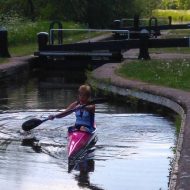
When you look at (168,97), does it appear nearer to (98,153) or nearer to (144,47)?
(98,153)

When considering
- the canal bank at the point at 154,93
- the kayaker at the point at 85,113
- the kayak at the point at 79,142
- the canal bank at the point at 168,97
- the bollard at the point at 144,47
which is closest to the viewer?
the canal bank at the point at 168,97

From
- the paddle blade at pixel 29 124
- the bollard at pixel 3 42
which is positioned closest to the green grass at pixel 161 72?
the paddle blade at pixel 29 124

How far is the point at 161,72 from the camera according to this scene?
18812 millimetres

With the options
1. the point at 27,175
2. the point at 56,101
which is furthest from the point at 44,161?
the point at 56,101

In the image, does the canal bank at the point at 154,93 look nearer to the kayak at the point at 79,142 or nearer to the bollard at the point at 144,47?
the bollard at the point at 144,47

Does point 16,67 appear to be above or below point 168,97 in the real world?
below

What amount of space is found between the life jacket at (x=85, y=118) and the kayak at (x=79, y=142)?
6.2 inches

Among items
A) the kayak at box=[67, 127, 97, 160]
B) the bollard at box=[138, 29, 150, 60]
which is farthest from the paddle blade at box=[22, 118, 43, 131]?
the bollard at box=[138, 29, 150, 60]

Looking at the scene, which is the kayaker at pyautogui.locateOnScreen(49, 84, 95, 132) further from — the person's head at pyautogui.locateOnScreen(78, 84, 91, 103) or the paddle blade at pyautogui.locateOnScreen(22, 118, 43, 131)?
the paddle blade at pyautogui.locateOnScreen(22, 118, 43, 131)

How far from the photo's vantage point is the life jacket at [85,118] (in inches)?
446

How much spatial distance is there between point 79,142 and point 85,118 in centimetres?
87

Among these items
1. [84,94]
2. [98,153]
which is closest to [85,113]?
[84,94]

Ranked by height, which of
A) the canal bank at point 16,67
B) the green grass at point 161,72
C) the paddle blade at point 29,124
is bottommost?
the canal bank at point 16,67

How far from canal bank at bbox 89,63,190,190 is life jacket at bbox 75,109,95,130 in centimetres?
154
